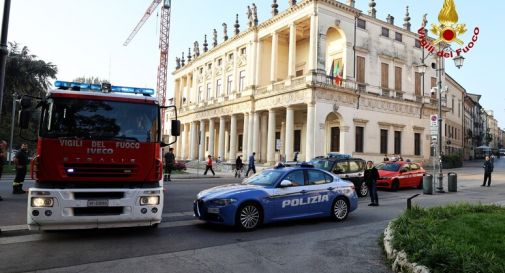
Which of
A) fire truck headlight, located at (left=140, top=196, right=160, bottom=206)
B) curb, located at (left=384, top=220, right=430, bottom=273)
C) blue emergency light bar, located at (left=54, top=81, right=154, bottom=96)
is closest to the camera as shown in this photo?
curb, located at (left=384, top=220, right=430, bottom=273)

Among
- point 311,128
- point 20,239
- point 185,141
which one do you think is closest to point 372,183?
point 20,239

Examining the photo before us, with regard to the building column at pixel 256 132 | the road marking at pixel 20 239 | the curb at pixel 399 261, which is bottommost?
the road marking at pixel 20 239

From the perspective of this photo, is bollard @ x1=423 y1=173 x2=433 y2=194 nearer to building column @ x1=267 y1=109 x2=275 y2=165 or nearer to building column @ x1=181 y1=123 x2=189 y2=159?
building column @ x1=267 y1=109 x2=275 y2=165

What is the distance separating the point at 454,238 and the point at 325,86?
2908 centimetres

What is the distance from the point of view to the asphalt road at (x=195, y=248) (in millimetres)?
6227

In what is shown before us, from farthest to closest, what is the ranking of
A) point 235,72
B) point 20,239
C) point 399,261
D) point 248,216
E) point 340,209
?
point 235,72
point 340,209
point 248,216
point 20,239
point 399,261

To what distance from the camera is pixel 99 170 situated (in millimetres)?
7801

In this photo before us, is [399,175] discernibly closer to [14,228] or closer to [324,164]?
[324,164]

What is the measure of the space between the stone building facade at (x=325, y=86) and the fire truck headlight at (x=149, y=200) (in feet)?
80.7

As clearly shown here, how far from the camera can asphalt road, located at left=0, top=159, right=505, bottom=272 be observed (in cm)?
623

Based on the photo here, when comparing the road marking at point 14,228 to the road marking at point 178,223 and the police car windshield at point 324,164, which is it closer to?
the road marking at point 178,223

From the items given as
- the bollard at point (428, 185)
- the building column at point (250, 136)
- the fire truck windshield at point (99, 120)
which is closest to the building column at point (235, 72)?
the building column at point (250, 136)

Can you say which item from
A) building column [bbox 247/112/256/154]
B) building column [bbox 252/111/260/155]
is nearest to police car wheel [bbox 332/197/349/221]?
building column [bbox 252/111/260/155]

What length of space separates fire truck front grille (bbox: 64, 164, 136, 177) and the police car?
2.09m
